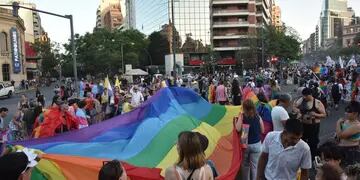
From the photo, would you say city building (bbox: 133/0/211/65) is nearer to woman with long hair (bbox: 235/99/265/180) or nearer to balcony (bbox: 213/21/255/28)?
balcony (bbox: 213/21/255/28)

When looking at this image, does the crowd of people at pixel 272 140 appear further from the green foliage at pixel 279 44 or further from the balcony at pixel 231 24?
the balcony at pixel 231 24

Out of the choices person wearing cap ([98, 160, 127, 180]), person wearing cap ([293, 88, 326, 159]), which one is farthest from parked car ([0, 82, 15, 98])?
person wearing cap ([98, 160, 127, 180])

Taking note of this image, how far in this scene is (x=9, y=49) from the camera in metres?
75.4

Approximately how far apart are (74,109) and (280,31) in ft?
227

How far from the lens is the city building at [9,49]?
242 ft

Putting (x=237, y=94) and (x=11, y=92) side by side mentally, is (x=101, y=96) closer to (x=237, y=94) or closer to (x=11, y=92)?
(x=237, y=94)

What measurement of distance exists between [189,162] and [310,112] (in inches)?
219

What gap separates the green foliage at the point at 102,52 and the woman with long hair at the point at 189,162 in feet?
226

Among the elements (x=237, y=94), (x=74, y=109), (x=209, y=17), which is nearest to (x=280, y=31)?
(x=209, y=17)

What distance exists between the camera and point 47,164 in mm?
6684

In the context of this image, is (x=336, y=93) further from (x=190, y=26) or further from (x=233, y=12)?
(x=190, y=26)

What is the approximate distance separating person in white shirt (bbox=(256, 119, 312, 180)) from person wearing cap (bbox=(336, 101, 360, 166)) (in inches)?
65.6

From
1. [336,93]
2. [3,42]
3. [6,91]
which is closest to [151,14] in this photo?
[3,42]

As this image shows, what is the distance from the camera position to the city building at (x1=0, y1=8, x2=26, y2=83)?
73.8m
